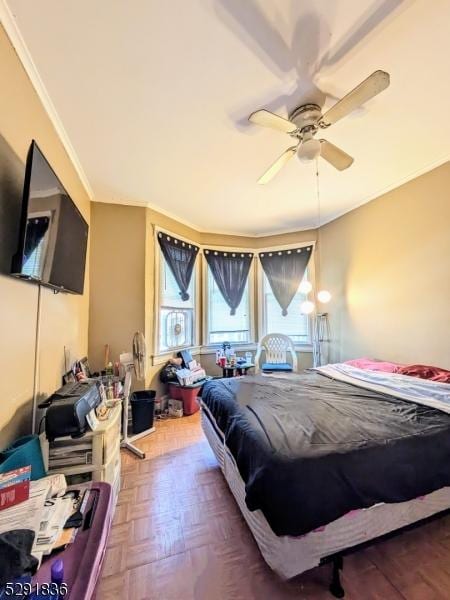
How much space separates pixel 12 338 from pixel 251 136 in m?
2.22

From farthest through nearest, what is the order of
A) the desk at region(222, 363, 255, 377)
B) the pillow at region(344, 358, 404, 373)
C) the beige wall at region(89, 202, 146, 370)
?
the desk at region(222, 363, 255, 377)
the beige wall at region(89, 202, 146, 370)
the pillow at region(344, 358, 404, 373)

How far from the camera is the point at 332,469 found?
122 cm

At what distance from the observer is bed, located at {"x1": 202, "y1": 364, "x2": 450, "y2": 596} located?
1.17 metres

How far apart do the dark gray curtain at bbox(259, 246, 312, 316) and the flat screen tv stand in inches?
123

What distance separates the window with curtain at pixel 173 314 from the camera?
12.3 ft

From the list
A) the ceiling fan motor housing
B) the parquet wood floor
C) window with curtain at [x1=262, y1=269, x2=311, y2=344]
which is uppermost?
the ceiling fan motor housing

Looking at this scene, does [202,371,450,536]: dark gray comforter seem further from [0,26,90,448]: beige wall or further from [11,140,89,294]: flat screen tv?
[11,140,89,294]: flat screen tv

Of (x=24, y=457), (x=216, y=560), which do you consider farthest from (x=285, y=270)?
(x=24, y=457)

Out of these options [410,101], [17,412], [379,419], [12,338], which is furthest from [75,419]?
[410,101]

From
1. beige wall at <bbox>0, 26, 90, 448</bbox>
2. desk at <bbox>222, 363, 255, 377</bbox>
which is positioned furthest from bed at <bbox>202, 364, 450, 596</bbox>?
desk at <bbox>222, 363, 255, 377</bbox>

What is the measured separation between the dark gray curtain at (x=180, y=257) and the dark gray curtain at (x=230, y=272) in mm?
373

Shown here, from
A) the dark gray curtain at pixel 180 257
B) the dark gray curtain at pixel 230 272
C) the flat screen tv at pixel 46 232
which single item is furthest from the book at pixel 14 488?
the dark gray curtain at pixel 230 272

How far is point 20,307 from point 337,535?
6.74 ft

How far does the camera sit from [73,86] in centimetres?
172
